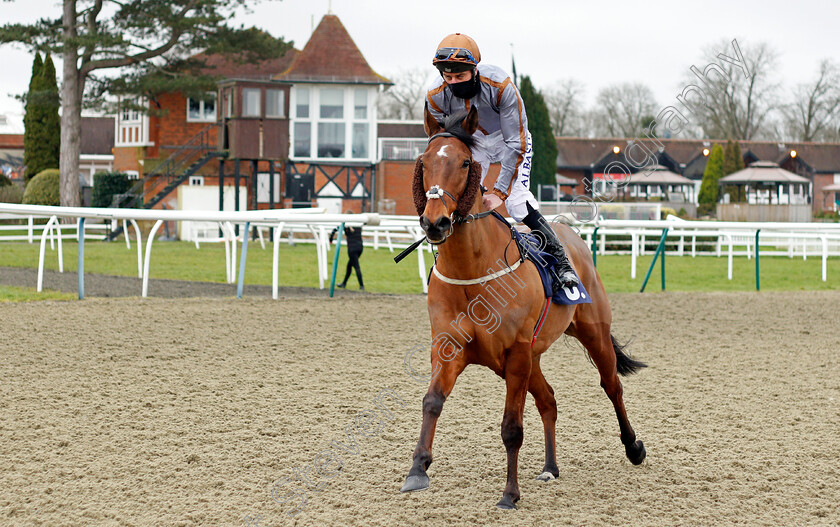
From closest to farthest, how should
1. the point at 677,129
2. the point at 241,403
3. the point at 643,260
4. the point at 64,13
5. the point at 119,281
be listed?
the point at 241,403 < the point at 677,129 < the point at 119,281 < the point at 643,260 < the point at 64,13

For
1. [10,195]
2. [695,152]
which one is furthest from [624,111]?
[10,195]

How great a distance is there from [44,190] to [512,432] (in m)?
32.8

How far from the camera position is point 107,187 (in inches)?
1313

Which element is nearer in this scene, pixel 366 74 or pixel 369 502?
pixel 369 502

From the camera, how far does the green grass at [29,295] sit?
10.8 meters

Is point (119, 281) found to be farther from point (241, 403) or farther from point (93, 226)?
point (93, 226)

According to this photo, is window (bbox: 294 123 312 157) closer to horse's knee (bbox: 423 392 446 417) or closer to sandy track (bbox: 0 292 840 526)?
sandy track (bbox: 0 292 840 526)

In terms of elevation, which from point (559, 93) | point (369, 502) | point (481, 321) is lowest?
point (369, 502)

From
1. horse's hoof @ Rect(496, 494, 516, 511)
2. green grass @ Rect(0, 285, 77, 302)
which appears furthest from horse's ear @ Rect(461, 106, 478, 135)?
green grass @ Rect(0, 285, 77, 302)

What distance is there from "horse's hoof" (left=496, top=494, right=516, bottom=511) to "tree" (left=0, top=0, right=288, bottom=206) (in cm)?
2602

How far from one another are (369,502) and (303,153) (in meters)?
31.8

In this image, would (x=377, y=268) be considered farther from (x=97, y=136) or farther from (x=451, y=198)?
(x=97, y=136)

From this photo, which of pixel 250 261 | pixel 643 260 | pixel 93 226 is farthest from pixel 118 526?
pixel 93 226

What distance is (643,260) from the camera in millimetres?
21375
